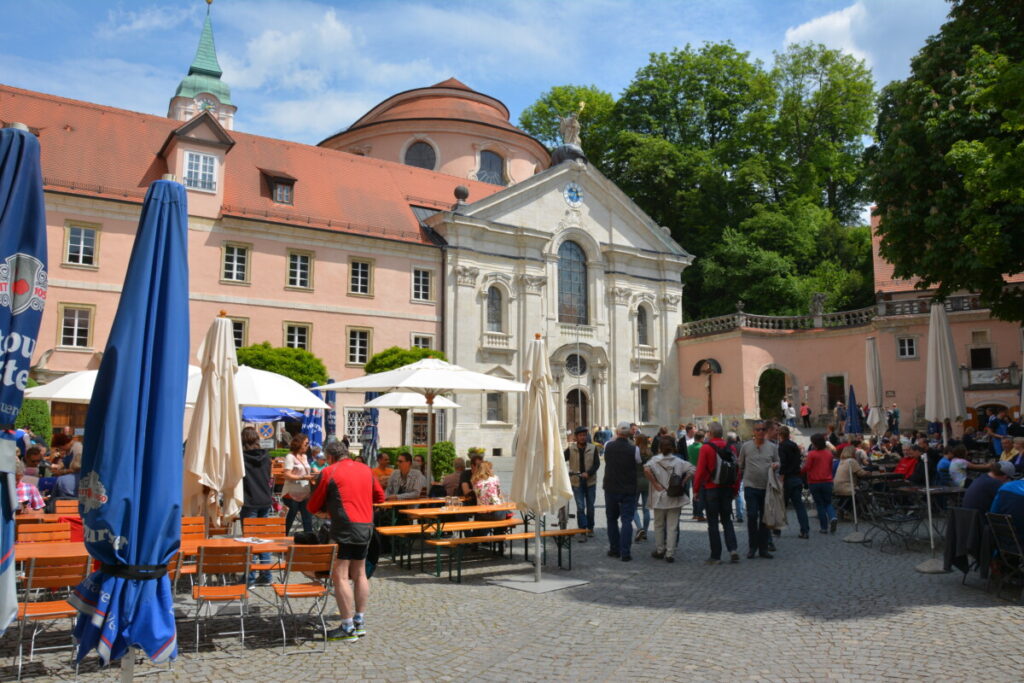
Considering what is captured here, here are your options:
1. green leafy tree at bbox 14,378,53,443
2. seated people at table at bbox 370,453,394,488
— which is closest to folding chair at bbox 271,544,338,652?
seated people at table at bbox 370,453,394,488

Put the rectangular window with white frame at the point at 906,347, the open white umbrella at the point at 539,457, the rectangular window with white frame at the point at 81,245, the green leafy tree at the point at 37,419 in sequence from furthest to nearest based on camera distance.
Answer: the rectangular window with white frame at the point at 906,347 → the rectangular window with white frame at the point at 81,245 → the green leafy tree at the point at 37,419 → the open white umbrella at the point at 539,457

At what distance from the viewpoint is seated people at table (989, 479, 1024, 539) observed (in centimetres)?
845

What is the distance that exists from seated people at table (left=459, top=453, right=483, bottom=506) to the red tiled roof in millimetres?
18915

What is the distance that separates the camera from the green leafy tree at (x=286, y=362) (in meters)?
25.0

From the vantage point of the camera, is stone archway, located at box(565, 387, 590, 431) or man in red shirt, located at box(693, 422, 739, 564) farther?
stone archway, located at box(565, 387, 590, 431)

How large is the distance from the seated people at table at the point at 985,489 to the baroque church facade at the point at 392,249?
2245 cm

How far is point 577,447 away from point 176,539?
371 inches

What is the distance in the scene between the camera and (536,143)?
42969 mm

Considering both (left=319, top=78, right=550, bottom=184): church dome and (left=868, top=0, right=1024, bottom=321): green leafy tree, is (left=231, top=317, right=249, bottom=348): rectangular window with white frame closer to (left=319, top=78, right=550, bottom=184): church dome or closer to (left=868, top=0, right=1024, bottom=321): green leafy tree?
(left=319, top=78, right=550, bottom=184): church dome

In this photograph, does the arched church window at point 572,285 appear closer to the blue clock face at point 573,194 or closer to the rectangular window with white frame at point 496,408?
the blue clock face at point 573,194

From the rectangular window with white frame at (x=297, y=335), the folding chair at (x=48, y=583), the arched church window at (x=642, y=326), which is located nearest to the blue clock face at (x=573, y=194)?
the arched church window at (x=642, y=326)

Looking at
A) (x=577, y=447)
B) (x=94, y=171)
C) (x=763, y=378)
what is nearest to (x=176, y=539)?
(x=577, y=447)

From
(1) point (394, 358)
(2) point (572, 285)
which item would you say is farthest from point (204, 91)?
(1) point (394, 358)

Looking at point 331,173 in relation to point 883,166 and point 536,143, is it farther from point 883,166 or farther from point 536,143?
point 883,166
